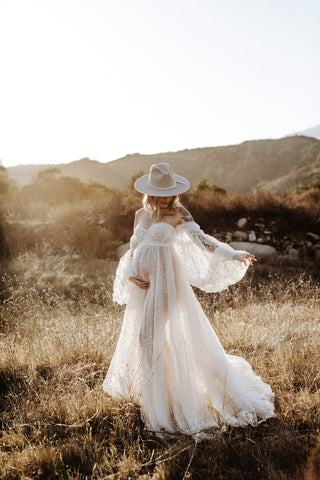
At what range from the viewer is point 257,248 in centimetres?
1052

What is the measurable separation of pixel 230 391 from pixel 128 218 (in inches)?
377

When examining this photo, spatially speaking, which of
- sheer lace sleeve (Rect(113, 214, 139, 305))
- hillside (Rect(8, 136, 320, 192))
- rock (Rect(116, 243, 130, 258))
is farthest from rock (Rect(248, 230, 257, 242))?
hillside (Rect(8, 136, 320, 192))

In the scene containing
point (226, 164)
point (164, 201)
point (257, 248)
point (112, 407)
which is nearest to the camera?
point (112, 407)

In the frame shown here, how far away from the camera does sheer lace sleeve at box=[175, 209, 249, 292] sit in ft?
10.5

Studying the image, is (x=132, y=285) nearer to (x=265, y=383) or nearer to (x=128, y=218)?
(x=265, y=383)

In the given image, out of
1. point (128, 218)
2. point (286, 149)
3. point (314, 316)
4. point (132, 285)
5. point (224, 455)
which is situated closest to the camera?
point (224, 455)

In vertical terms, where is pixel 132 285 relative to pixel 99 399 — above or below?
above

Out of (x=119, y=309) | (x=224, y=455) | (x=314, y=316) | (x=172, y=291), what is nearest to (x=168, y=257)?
(x=172, y=291)

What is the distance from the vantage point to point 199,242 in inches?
126

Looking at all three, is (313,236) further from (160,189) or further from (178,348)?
(178,348)

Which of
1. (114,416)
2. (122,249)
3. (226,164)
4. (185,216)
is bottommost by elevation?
(226,164)

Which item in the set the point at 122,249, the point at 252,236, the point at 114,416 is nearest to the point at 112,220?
the point at 122,249

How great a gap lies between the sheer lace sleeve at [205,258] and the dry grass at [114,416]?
123 cm

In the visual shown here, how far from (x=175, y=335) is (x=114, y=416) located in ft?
2.86
